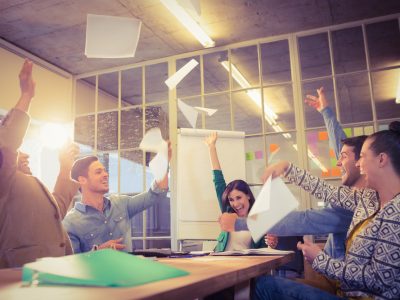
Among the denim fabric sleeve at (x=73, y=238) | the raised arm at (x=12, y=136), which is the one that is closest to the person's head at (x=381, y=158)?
the raised arm at (x=12, y=136)

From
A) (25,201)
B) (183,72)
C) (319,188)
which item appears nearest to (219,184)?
(183,72)

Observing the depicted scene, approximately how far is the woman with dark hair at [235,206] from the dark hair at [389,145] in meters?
1.14

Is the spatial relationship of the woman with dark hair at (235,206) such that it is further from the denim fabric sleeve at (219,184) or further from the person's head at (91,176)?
the person's head at (91,176)

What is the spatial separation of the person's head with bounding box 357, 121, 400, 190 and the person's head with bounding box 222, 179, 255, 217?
140cm

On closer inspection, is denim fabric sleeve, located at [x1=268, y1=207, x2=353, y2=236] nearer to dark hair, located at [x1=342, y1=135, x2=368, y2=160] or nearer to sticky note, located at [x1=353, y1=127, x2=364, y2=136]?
dark hair, located at [x1=342, y1=135, x2=368, y2=160]

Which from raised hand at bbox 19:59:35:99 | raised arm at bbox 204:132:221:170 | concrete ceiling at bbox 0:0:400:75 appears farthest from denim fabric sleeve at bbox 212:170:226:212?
raised hand at bbox 19:59:35:99

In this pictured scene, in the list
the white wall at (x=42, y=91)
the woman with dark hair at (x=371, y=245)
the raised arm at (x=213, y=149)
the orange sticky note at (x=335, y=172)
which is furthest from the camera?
the white wall at (x=42, y=91)

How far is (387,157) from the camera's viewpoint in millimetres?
1604

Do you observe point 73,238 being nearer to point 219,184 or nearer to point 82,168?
point 82,168

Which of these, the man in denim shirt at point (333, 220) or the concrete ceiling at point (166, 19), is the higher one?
the concrete ceiling at point (166, 19)

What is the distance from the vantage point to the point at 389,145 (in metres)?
1.61

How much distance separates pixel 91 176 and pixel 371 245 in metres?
2.11

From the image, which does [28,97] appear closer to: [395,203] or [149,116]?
[395,203]

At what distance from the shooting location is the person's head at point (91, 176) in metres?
2.93
